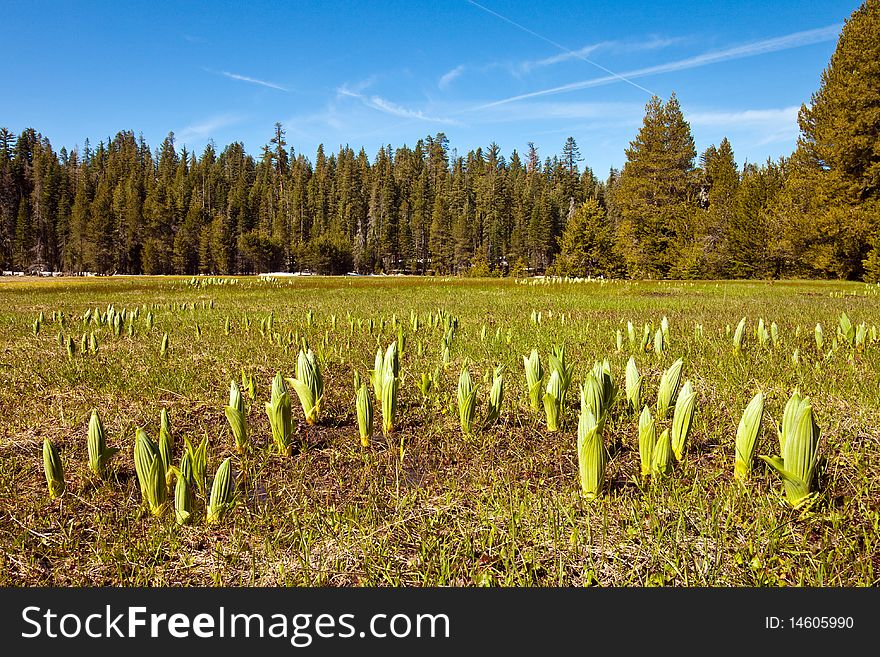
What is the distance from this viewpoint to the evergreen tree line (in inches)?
1180

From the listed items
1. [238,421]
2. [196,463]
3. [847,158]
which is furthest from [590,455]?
[847,158]

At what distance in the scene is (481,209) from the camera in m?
Answer: 95.6

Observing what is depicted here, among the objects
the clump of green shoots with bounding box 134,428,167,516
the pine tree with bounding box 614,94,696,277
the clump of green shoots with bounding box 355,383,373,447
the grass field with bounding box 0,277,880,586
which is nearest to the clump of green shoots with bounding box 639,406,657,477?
the grass field with bounding box 0,277,880,586

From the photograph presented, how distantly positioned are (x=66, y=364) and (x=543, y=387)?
466 centimetres

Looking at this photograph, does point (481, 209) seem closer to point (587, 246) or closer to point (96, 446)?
point (587, 246)

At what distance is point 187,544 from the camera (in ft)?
6.05

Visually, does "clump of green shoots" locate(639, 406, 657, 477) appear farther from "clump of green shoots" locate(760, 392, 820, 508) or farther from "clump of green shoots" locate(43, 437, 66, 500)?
"clump of green shoots" locate(43, 437, 66, 500)

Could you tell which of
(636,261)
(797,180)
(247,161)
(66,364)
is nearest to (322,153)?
(247,161)

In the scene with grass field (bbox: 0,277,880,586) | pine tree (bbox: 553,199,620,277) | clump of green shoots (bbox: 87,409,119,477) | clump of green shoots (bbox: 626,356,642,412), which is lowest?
grass field (bbox: 0,277,880,586)

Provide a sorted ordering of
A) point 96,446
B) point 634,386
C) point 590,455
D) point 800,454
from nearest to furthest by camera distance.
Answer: point 800,454 < point 590,455 < point 96,446 < point 634,386

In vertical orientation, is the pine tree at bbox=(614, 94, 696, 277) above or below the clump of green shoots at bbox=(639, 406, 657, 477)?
above

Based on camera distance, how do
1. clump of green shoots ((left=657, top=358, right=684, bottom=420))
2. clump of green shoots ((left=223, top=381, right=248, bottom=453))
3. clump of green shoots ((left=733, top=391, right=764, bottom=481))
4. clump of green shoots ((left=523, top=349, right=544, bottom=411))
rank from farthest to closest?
clump of green shoots ((left=523, top=349, right=544, bottom=411)) < clump of green shoots ((left=657, top=358, right=684, bottom=420)) < clump of green shoots ((left=223, top=381, right=248, bottom=453)) < clump of green shoots ((left=733, top=391, right=764, bottom=481))

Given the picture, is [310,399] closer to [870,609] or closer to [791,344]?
[870,609]

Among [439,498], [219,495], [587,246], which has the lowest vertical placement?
[439,498]
